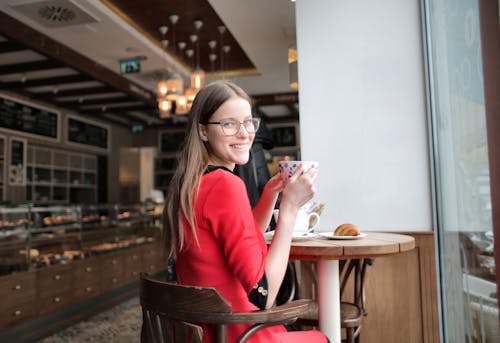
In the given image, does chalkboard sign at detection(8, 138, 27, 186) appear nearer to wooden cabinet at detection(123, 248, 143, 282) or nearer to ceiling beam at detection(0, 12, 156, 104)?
ceiling beam at detection(0, 12, 156, 104)

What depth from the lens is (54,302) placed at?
3.83 metres

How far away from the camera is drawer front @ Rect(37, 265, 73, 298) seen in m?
3.71

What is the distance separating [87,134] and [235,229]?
852 centimetres

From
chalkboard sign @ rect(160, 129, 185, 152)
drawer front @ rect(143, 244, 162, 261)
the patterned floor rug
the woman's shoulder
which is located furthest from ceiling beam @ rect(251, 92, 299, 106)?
the woman's shoulder

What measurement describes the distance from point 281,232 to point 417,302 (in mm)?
1539

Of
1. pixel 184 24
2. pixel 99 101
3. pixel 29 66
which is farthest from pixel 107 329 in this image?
pixel 99 101

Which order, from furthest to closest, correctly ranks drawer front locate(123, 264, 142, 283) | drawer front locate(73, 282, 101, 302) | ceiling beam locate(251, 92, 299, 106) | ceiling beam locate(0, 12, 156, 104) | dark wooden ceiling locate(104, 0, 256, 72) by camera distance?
ceiling beam locate(251, 92, 299, 106) < drawer front locate(123, 264, 142, 283) < dark wooden ceiling locate(104, 0, 256, 72) < ceiling beam locate(0, 12, 156, 104) < drawer front locate(73, 282, 101, 302)

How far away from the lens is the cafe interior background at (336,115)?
163 centimetres

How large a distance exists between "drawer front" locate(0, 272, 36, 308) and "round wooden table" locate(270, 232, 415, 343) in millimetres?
2871

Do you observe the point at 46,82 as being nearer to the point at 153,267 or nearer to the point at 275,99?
the point at 153,267

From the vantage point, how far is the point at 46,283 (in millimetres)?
3762

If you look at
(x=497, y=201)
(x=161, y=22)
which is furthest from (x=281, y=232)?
(x=161, y=22)

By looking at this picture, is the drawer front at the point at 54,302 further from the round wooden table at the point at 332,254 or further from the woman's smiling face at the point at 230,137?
the woman's smiling face at the point at 230,137

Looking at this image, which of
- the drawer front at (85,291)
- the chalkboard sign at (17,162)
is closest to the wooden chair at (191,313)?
the drawer front at (85,291)
